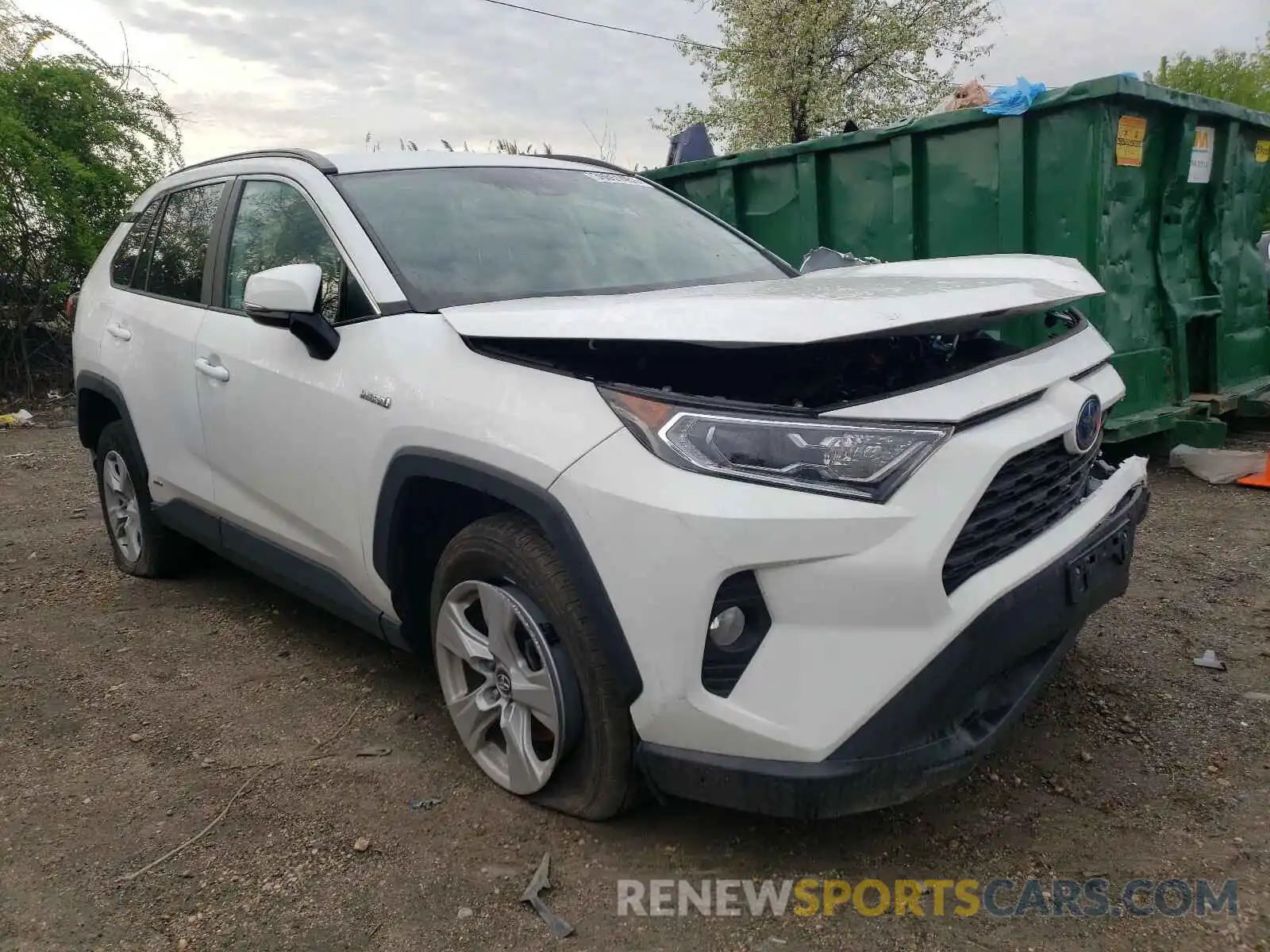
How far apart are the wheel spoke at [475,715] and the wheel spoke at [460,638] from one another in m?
0.09

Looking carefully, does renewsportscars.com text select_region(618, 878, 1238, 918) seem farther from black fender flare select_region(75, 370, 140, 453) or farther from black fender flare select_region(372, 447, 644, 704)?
black fender flare select_region(75, 370, 140, 453)

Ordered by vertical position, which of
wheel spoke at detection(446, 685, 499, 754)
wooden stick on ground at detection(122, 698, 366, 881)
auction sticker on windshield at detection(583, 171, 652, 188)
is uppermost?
auction sticker on windshield at detection(583, 171, 652, 188)

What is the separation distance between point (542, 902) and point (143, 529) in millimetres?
3016

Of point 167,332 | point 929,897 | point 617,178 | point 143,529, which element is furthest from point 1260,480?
point 143,529

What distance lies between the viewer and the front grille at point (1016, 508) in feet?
6.67

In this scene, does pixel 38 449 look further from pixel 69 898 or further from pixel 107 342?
pixel 69 898

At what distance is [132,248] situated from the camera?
4.45m

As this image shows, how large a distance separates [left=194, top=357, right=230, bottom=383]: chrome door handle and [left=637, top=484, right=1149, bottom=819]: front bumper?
2064 mm

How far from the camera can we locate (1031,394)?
7.34ft

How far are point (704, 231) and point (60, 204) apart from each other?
8.88 meters

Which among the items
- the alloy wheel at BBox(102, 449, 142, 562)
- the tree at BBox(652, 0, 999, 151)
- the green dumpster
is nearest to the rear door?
the alloy wheel at BBox(102, 449, 142, 562)

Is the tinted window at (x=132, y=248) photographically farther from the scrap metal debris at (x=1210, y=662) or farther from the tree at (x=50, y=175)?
the tree at (x=50, y=175)

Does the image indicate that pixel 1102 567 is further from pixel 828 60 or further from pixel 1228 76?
pixel 1228 76

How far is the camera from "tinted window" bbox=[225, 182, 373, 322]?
2910 mm
